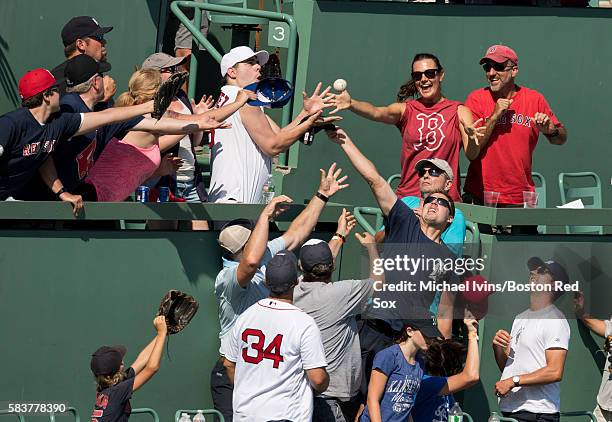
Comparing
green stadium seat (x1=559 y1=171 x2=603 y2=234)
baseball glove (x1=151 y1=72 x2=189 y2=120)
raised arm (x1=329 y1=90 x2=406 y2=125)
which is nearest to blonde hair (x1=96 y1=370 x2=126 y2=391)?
baseball glove (x1=151 y1=72 x2=189 y2=120)

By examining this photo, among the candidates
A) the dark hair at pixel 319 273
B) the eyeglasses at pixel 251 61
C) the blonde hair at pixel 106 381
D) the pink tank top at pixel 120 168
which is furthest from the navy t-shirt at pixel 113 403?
the eyeglasses at pixel 251 61

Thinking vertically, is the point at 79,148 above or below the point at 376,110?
below

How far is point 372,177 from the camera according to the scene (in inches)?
326

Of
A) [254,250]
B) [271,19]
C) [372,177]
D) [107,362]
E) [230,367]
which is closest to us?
[107,362]

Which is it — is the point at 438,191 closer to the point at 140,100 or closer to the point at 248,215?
the point at 248,215

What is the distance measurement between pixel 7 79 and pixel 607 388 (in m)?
5.81

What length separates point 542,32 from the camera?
10.9 m

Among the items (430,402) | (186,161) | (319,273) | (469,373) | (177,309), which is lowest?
(430,402)

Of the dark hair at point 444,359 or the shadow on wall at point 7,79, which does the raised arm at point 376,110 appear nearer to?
the dark hair at point 444,359

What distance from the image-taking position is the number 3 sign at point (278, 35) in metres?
10.6

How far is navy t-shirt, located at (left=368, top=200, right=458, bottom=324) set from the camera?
845cm

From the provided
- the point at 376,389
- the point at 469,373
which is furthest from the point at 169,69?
the point at 469,373

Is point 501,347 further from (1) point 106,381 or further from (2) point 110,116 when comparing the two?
Result: (2) point 110,116

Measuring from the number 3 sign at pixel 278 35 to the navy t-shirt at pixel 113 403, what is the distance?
12.8 feet
